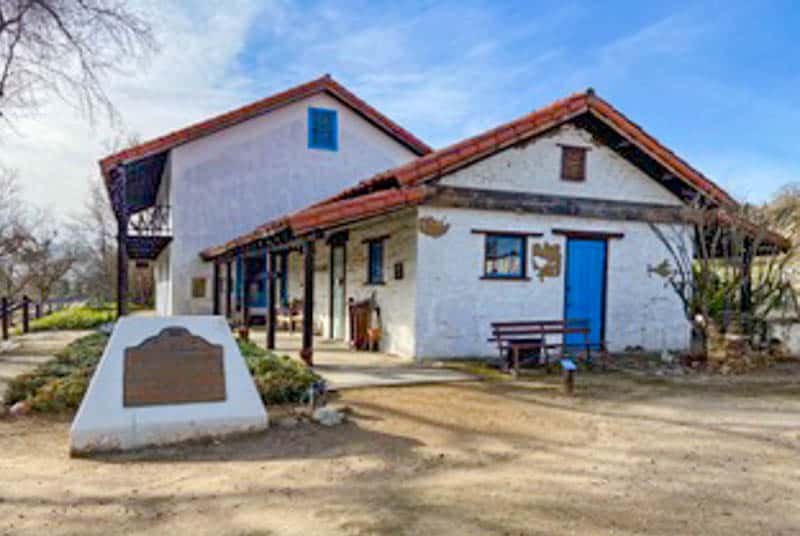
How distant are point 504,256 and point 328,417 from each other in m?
5.61

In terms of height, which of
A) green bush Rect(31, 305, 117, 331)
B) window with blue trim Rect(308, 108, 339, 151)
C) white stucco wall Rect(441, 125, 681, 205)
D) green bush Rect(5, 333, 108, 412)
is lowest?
green bush Rect(31, 305, 117, 331)

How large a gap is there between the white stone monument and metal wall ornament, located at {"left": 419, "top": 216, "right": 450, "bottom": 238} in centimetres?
459

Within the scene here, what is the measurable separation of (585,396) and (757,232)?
226 inches

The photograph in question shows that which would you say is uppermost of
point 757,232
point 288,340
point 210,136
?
point 210,136

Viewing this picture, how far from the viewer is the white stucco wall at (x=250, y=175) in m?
16.2

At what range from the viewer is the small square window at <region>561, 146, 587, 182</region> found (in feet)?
35.8

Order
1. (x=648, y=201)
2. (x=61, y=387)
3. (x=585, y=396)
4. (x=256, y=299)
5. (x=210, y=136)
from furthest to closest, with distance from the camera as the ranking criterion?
(x=256, y=299), (x=210, y=136), (x=648, y=201), (x=585, y=396), (x=61, y=387)

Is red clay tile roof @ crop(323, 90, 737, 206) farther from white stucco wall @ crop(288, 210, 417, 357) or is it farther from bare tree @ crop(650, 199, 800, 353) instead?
white stucco wall @ crop(288, 210, 417, 357)

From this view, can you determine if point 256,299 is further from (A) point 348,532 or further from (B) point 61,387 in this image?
(A) point 348,532

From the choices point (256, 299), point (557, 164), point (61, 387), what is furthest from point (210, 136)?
point (61, 387)

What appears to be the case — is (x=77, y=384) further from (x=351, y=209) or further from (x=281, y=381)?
(x=351, y=209)

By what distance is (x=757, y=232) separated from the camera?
10719 millimetres

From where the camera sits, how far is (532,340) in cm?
970

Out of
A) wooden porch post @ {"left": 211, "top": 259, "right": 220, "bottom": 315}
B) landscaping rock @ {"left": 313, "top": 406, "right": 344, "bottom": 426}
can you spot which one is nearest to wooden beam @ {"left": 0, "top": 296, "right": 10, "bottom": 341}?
wooden porch post @ {"left": 211, "top": 259, "right": 220, "bottom": 315}
